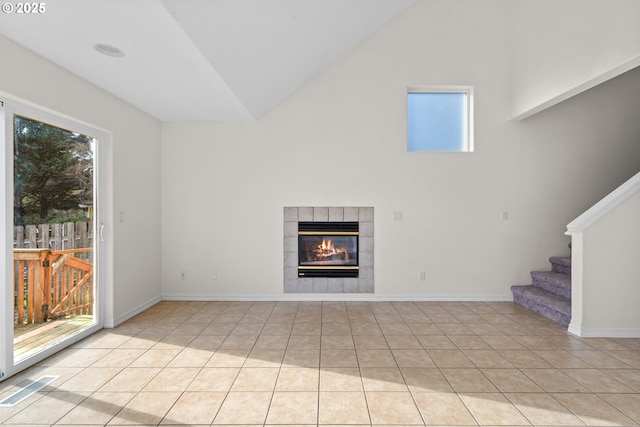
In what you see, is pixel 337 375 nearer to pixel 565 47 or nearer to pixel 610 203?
pixel 610 203

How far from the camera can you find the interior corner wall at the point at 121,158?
8.25 ft

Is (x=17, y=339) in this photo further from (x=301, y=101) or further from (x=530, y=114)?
(x=530, y=114)

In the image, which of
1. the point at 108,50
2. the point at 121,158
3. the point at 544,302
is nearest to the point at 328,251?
the point at 544,302

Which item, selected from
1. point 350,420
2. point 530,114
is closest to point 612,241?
point 530,114

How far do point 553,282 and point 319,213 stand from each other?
2.96 m

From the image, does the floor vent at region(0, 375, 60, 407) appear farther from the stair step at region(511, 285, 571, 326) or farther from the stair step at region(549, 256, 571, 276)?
the stair step at region(549, 256, 571, 276)

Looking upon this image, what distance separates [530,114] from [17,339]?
558 cm

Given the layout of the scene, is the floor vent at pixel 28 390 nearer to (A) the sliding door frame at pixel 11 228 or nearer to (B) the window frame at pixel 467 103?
(A) the sliding door frame at pixel 11 228

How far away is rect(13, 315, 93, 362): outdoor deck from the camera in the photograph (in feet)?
8.56

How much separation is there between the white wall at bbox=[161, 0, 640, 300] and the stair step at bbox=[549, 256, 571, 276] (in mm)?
102

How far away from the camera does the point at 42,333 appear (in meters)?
2.87

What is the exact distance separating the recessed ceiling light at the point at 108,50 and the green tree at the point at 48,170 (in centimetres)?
81

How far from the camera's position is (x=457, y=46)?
452cm

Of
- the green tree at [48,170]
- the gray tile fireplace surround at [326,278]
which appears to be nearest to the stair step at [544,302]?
the gray tile fireplace surround at [326,278]
